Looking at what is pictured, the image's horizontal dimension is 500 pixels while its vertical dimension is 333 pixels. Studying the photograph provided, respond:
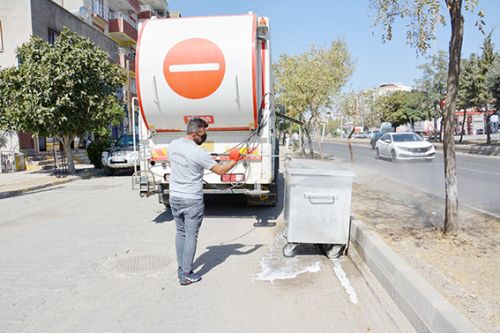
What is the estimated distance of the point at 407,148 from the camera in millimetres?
19922

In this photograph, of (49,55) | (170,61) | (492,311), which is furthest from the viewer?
(49,55)

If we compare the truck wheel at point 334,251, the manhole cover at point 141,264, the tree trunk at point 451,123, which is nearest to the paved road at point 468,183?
the tree trunk at point 451,123

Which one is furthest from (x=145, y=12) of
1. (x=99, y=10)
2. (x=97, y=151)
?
(x=97, y=151)


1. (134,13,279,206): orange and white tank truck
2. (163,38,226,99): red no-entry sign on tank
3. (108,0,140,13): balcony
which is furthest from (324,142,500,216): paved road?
(108,0,140,13): balcony

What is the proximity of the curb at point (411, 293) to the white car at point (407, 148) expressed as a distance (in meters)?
15.7

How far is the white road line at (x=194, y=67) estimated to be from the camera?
6242 millimetres

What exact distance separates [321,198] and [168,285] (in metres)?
2.09

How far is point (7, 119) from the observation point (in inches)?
624

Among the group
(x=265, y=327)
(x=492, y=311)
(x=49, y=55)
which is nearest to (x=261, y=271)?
(x=265, y=327)

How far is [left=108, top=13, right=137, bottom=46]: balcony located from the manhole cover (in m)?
34.9

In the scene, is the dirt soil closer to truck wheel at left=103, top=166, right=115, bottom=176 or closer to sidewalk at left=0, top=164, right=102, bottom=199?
sidewalk at left=0, top=164, right=102, bottom=199

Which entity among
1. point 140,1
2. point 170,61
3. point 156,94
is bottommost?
point 156,94

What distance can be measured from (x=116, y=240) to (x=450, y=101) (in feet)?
17.5

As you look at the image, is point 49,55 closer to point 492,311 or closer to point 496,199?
point 496,199
